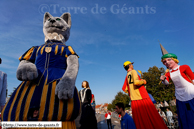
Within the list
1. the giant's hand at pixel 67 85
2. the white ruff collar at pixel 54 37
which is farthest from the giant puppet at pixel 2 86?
the giant's hand at pixel 67 85

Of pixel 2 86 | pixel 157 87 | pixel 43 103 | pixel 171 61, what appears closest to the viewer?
pixel 43 103

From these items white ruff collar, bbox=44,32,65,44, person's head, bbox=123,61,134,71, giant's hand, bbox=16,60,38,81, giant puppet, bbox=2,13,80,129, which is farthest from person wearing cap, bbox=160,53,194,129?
giant's hand, bbox=16,60,38,81

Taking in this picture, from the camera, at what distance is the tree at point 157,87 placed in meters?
22.6

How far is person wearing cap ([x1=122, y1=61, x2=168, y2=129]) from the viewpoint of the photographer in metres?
2.76

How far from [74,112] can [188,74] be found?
2.44 metres

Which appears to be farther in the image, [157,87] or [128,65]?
[157,87]

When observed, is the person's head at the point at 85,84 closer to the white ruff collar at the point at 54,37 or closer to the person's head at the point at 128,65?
the person's head at the point at 128,65

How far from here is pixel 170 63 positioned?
106 inches

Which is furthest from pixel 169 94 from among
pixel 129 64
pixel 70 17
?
pixel 70 17

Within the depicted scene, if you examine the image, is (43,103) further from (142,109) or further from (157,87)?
(157,87)

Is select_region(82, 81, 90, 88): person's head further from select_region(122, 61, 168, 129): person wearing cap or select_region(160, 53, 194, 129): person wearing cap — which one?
select_region(160, 53, 194, 129): person wearing cap

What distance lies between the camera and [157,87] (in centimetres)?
2433

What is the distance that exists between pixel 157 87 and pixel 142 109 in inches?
964

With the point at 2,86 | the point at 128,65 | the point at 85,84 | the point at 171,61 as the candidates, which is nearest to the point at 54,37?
the point at 128,65
